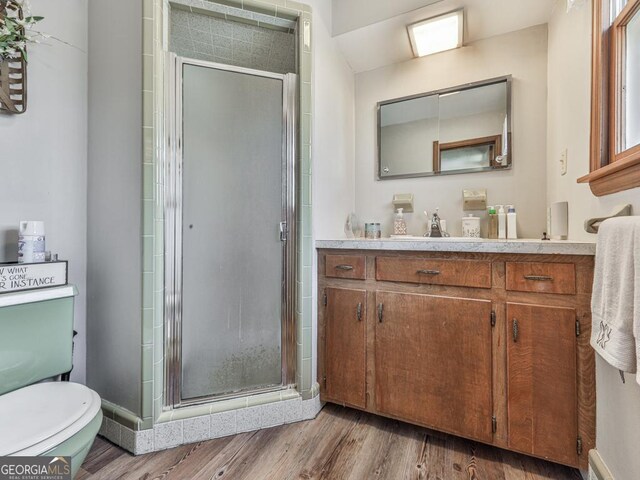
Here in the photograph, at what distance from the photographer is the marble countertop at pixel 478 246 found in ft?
3.90

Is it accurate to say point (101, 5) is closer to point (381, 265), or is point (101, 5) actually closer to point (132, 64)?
point (132, 64)

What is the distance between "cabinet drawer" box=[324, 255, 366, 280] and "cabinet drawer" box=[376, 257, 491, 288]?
0.09m

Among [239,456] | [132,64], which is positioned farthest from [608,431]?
[132,64]

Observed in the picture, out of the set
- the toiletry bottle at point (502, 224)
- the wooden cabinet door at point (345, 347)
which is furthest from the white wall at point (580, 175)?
the wooden cabinet door at point (345, 347)

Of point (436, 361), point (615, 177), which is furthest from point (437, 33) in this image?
point (436, 361)

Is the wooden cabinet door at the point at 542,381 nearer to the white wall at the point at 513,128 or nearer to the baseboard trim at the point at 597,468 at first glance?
the baseboard trim at the point at 597,468

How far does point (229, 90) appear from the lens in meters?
1.56

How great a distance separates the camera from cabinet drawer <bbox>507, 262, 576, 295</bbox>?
120cm

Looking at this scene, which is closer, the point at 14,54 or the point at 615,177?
the point at 615,177

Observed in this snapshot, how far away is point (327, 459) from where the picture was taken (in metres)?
1.35

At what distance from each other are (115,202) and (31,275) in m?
0.44

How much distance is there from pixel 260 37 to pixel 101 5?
0.77 meters

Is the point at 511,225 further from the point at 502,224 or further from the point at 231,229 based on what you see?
the point at 231,229

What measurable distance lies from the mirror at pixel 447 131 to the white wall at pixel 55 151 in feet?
5.75
